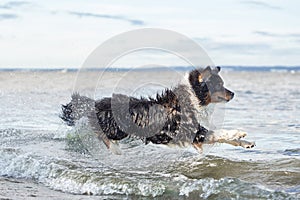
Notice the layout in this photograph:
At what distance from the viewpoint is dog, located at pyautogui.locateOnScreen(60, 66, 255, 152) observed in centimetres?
884

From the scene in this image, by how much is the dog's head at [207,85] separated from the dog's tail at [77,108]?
1.82m

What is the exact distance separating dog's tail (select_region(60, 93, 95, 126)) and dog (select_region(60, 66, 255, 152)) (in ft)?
1.01

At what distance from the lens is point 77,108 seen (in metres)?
9.64

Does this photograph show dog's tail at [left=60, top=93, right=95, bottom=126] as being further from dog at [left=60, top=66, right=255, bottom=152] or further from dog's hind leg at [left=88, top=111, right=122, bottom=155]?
dog at [left=60, top=66, right=255, bottom=152]

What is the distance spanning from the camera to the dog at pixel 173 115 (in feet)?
29.0

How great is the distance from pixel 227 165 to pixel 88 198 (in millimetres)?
2545

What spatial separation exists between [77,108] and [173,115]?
6.11ft

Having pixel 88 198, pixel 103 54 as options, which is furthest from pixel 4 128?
pixel 88 198

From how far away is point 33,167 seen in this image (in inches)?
334

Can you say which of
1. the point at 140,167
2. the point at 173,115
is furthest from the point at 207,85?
the point at 140,167

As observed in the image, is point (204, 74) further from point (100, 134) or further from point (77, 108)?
point (77, 108)

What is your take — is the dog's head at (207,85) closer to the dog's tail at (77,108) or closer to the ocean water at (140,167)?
the ocean water at (140,167)

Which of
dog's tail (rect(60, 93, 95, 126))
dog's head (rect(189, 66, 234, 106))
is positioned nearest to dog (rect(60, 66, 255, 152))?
dog's head (rect(189, 66, 234, 106))

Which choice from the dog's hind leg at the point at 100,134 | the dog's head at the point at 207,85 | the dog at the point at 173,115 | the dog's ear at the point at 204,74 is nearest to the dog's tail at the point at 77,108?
the dog's hind leg at the point at 100,134
